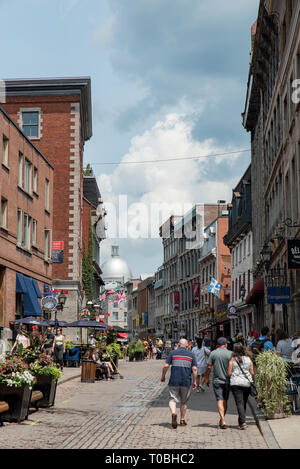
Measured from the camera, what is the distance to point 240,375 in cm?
1354

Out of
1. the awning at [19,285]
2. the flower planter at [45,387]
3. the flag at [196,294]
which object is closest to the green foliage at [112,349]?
the awning at [19,285]

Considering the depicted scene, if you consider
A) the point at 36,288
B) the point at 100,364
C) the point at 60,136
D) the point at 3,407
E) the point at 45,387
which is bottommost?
the point at 3,407

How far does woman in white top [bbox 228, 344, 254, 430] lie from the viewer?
13438 millimetres

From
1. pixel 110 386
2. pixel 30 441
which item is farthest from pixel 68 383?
pixel 30 441

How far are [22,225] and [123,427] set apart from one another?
22.3 metres

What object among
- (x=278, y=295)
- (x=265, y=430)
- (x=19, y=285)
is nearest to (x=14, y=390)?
(x=265, y=430)

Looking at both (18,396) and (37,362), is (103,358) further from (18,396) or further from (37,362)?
(18,396)

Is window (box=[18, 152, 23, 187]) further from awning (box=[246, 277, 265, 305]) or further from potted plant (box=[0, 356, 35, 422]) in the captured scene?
potted plant (box=[0, 356, 35, 422])

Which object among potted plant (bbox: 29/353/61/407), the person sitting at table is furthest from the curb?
the person sitting at table

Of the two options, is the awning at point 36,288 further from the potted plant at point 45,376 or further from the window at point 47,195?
the potted plant at point 45,376

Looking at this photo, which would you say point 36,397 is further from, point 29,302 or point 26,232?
point 26,232

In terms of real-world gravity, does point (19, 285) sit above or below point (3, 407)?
above

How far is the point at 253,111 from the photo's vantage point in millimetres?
45500

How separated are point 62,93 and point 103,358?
84.6 ft
